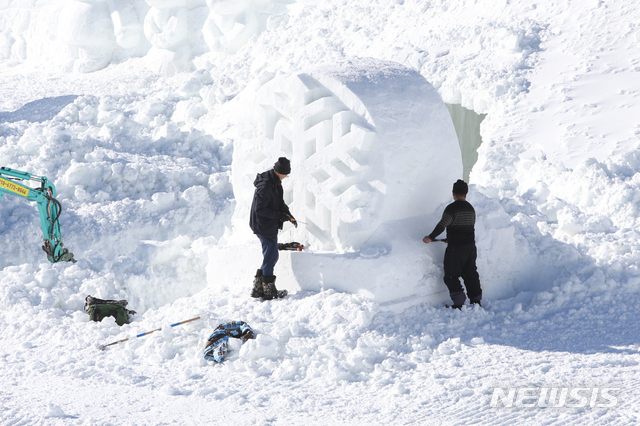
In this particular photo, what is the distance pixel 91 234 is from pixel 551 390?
6.80 meters

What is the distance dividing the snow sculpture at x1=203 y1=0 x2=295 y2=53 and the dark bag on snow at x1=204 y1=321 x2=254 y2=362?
12248 mm

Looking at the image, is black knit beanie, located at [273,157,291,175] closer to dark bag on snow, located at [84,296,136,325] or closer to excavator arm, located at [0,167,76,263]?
dark bag on snow, located at [84,296,136,325]

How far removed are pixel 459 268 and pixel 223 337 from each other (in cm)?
191

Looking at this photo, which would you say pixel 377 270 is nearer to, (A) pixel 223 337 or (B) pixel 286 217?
(B) pixel 286 217

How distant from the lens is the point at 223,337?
432 cm

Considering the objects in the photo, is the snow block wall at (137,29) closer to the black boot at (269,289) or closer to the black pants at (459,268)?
the black boot at (269,289)

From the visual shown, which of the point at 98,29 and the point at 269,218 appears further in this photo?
the point at 98,29

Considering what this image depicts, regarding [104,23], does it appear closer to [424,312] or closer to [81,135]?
[81,135]

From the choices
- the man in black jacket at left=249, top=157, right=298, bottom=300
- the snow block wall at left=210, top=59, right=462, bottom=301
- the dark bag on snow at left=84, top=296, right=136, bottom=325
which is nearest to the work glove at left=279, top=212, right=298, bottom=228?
the man in black jacket at left=249, top=157, right=298, bottom=300

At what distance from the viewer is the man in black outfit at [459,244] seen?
4.79 m

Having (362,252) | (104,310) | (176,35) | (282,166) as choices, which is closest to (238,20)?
(176,35)

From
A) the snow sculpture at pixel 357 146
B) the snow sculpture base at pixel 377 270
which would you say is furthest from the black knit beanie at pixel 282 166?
the snow sculpture base at pixel 377 270

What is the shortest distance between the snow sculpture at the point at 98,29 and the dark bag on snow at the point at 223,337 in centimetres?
1512

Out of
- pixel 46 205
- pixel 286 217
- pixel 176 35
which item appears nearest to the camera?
pixel 286 217
